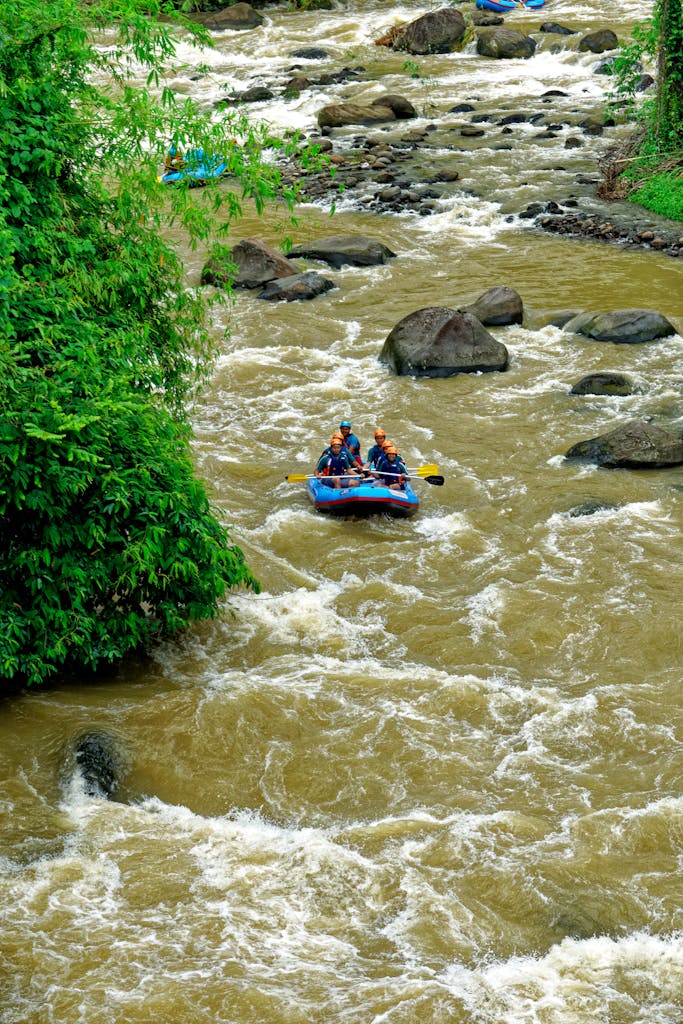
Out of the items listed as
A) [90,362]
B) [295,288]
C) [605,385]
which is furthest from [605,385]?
[90,362]

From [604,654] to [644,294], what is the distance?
37.8 feet

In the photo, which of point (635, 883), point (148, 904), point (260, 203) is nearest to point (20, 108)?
point (260, 203)

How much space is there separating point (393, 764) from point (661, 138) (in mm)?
19928

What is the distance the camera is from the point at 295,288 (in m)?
22.3

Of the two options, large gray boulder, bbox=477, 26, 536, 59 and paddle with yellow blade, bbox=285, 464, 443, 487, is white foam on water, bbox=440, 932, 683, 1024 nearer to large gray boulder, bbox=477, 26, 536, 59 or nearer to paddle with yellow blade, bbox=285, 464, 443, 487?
paddle with yellow blade, bbox=285, 464, 443, 487

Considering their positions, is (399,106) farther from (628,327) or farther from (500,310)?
(628,327)

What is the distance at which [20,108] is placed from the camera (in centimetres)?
1132

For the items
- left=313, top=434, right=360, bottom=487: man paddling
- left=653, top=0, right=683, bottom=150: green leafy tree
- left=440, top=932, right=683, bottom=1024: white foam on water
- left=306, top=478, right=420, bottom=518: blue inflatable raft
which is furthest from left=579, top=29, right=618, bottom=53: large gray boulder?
left=440, top=932, right=683, bottom=1024: white foam on water

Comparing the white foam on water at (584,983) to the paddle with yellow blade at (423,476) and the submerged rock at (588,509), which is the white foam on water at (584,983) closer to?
the submerged rock at (588,509)

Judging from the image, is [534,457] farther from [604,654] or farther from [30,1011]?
[30,1011]

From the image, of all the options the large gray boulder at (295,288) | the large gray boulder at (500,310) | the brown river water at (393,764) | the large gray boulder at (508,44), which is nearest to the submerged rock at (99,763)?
the brown river water at (393,764)

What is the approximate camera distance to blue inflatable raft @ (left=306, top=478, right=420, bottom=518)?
14.6 metres

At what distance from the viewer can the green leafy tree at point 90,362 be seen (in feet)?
33.6

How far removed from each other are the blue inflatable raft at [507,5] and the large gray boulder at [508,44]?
3469mm
